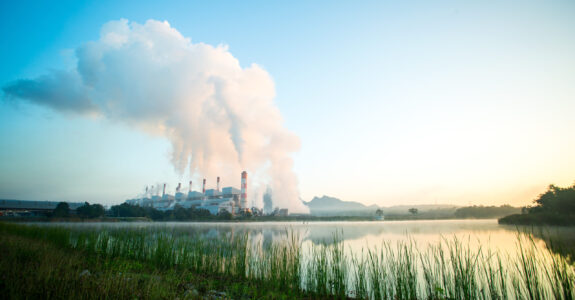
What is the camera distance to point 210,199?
335ft

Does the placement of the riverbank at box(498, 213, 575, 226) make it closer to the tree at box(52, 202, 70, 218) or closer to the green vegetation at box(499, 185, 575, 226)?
the green vegetation at box(499, 185, 575, 226)

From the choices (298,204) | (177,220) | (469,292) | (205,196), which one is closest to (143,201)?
(205,196)

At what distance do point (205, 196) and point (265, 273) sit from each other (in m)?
102

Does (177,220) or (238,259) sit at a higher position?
(238,259)

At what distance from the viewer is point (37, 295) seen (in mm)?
4086

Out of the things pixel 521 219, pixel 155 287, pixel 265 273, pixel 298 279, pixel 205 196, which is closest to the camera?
pixel 155 287

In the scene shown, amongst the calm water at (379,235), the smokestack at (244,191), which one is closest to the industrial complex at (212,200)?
the smokestack at (244,191)

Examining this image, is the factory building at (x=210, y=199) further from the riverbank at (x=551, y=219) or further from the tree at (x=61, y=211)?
the riverbank at (x=551, y=219)

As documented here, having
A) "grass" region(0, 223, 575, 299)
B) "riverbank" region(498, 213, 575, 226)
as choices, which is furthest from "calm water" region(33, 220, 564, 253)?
→ "riverbank" region(498, 213, 575, 226)

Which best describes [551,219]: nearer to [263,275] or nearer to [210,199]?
[263,275]

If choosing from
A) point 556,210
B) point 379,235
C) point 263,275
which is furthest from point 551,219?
point 263,275

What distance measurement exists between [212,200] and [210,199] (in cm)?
439

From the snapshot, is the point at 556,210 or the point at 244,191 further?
the point at 244,191

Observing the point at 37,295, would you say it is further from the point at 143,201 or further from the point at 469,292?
the point at 143,201
